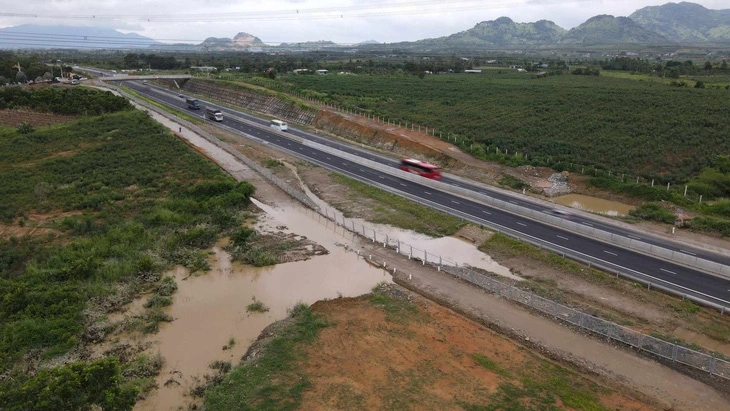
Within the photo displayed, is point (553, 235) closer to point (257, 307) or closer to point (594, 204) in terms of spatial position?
point (594, 204)

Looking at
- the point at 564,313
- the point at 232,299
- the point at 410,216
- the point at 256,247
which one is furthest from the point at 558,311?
the point at 256,247

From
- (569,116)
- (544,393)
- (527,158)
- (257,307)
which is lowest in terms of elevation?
(544,393)

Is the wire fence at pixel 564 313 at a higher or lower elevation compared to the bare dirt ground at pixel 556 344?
higher

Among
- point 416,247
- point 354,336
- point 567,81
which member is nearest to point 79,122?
point 416,247

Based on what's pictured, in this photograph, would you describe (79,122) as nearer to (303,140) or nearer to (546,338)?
(303,140)

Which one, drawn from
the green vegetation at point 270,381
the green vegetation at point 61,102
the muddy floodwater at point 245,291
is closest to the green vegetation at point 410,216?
the muddy floodwater at point 245,291

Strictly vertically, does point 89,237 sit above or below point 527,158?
below

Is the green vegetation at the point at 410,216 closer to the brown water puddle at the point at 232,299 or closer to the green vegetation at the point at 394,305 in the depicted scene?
the brown water puddle at the point at 232,299
